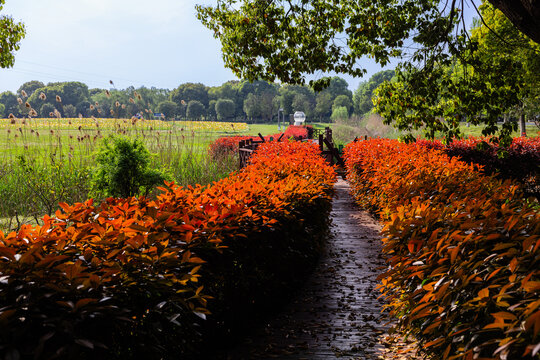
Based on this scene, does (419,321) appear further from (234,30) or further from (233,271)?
(234,30)

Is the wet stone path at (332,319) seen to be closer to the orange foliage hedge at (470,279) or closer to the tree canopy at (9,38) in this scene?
the orange foliage hedge at (470,279)

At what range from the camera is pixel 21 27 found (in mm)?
10875

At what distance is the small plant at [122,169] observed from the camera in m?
7.98

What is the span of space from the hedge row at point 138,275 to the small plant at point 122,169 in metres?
4.63

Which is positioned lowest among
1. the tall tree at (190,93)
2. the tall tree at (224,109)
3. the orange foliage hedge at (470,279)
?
the orange foliage hedge at (470,279)

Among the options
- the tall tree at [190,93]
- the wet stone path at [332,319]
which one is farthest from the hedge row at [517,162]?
the tall tree at [190,93]

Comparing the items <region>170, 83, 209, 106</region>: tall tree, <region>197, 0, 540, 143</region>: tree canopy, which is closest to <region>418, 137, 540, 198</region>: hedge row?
<region>197, 0, 540, 143</region>: tree canopy

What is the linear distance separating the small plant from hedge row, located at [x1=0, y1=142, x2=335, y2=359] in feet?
15.2

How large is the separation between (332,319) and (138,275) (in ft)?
8.10

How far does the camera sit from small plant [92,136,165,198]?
798 centimetres

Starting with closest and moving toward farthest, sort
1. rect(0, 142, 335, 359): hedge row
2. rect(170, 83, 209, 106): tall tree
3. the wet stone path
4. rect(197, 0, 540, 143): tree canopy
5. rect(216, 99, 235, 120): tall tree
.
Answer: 1. rect(0, 142, 335, 359): hedge row
2. the wet stone path
3. rect(197, 0, 540, 143): tree canopy
4. rect(216, 99, 235, 120): tall tree
5. rect(170, 83, 209, 106): tall tree

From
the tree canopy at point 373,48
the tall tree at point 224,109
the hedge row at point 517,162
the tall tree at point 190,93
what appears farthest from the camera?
the tall tree at point 190,93

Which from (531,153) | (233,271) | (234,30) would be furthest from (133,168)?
(531,153)

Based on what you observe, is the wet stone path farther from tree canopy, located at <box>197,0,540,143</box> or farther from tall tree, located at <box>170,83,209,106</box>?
tall tree, located at <box>170,83,209,106</box>
